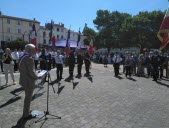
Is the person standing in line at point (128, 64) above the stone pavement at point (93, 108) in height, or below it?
above

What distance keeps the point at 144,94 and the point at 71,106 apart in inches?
157

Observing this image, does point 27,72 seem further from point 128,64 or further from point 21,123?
point 128,64

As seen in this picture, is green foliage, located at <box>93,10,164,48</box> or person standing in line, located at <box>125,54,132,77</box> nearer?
person standing in line, located at <box>125,54,132,77</box>

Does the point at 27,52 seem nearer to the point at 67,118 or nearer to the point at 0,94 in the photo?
the point at 67,118

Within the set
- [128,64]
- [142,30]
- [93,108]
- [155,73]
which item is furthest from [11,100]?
[142,30]

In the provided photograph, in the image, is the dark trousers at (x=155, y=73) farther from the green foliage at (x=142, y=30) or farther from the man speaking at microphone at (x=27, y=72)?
the green foliage at (x=142, y=30)

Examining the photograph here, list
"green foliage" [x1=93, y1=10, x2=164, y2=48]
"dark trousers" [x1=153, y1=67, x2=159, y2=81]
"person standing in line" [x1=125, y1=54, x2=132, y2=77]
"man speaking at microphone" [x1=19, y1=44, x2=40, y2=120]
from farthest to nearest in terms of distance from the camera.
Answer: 1. "green foliage" [x1=93, y1=10, x2=164, y2=48]
2. "person standing in line" [x1=125, y1=54, x2=132, y2=77]
3. "dark trousers" [x1=153, y1=67, x2=159, y2=81]
4. "man speaking at microphone" [x1=19, y1=44, x2=40, y2=120]

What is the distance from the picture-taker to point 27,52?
5.82 metres

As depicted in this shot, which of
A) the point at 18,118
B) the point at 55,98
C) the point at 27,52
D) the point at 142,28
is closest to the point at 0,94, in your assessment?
the point at 55,98

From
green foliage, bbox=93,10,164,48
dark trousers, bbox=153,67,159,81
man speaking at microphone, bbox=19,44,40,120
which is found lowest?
dark trousers, bbox=153,67,159,81

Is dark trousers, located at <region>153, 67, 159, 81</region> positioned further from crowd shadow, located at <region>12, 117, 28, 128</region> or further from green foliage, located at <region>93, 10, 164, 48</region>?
green foliage, located at <region>93, 10, 164, 48</region>

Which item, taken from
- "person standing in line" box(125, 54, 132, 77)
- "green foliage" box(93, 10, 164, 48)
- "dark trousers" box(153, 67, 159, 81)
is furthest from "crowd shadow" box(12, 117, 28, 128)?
"green foliage" box(93, 10, 164, 48)

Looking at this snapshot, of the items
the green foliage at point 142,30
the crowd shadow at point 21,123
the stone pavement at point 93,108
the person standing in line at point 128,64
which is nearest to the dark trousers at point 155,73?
the person standing in line at point 128,64

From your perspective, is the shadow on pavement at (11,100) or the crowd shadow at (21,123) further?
the shadow on pavement at (11,100)
